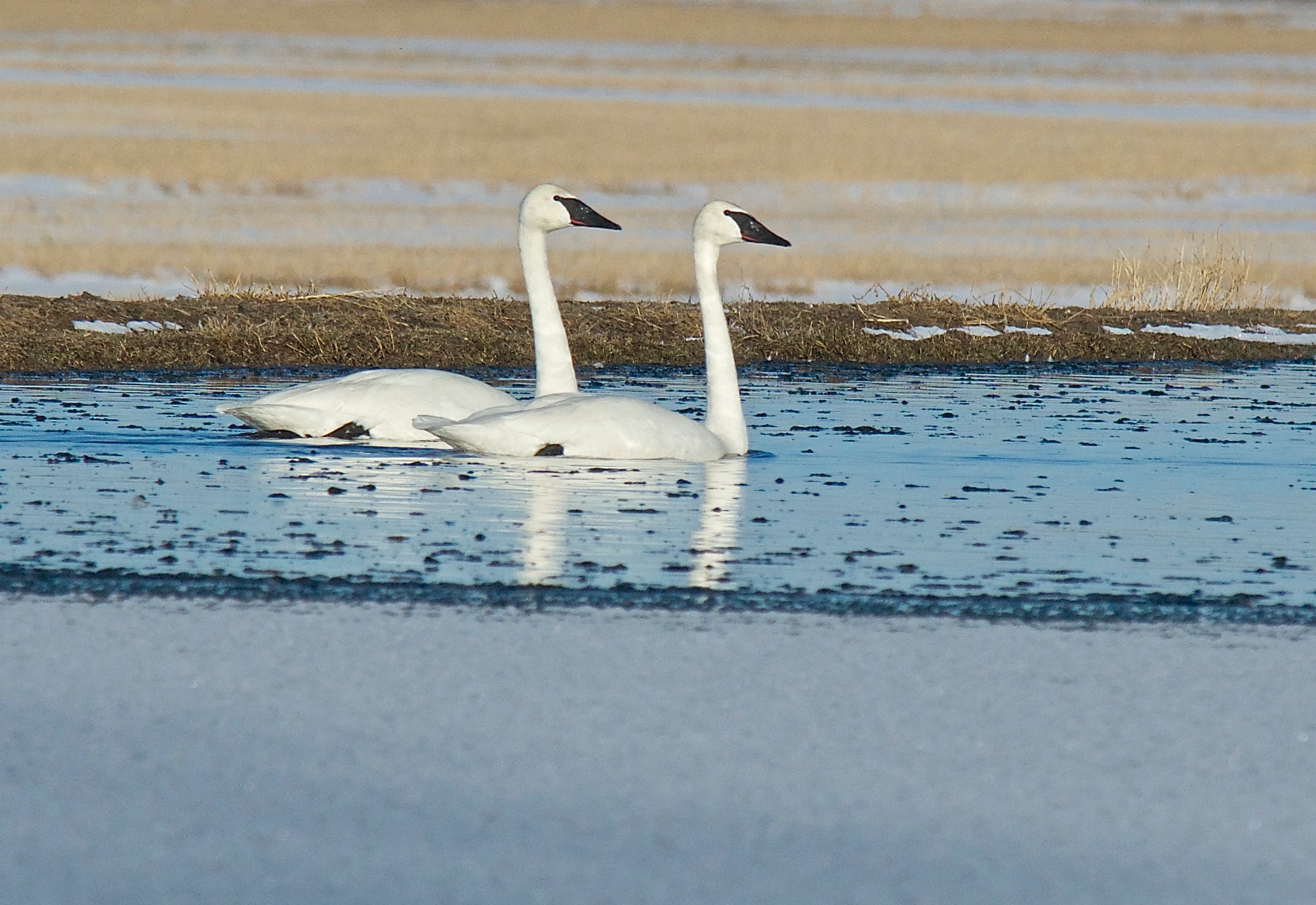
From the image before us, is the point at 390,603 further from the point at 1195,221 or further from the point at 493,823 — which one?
the point at 1195,221

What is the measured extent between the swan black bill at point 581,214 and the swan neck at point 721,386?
890mm

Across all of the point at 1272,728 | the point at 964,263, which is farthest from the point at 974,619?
the point at 964,263

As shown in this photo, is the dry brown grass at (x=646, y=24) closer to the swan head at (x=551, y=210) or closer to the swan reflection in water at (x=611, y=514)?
the swan head at (x=551, y=210)

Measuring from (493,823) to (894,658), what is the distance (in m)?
1.95

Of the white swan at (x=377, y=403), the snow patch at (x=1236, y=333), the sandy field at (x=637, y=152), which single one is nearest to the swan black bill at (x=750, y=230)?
the white swan at (x=377, y=403)

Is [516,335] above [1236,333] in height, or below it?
below

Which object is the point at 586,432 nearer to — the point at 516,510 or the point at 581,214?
the point at 516,510

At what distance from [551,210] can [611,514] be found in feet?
13.0

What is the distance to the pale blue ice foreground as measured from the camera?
4949mm

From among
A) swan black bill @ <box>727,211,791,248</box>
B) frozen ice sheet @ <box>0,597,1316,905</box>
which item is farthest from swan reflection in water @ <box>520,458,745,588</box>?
swan black bill @ <box>727,211,791,248</box>

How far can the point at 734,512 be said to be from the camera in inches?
368

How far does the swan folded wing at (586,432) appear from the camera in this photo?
1059cm

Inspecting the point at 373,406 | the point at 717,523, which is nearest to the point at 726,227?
the point at 373,406

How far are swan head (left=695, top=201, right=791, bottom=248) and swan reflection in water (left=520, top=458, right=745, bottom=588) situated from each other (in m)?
1.67
